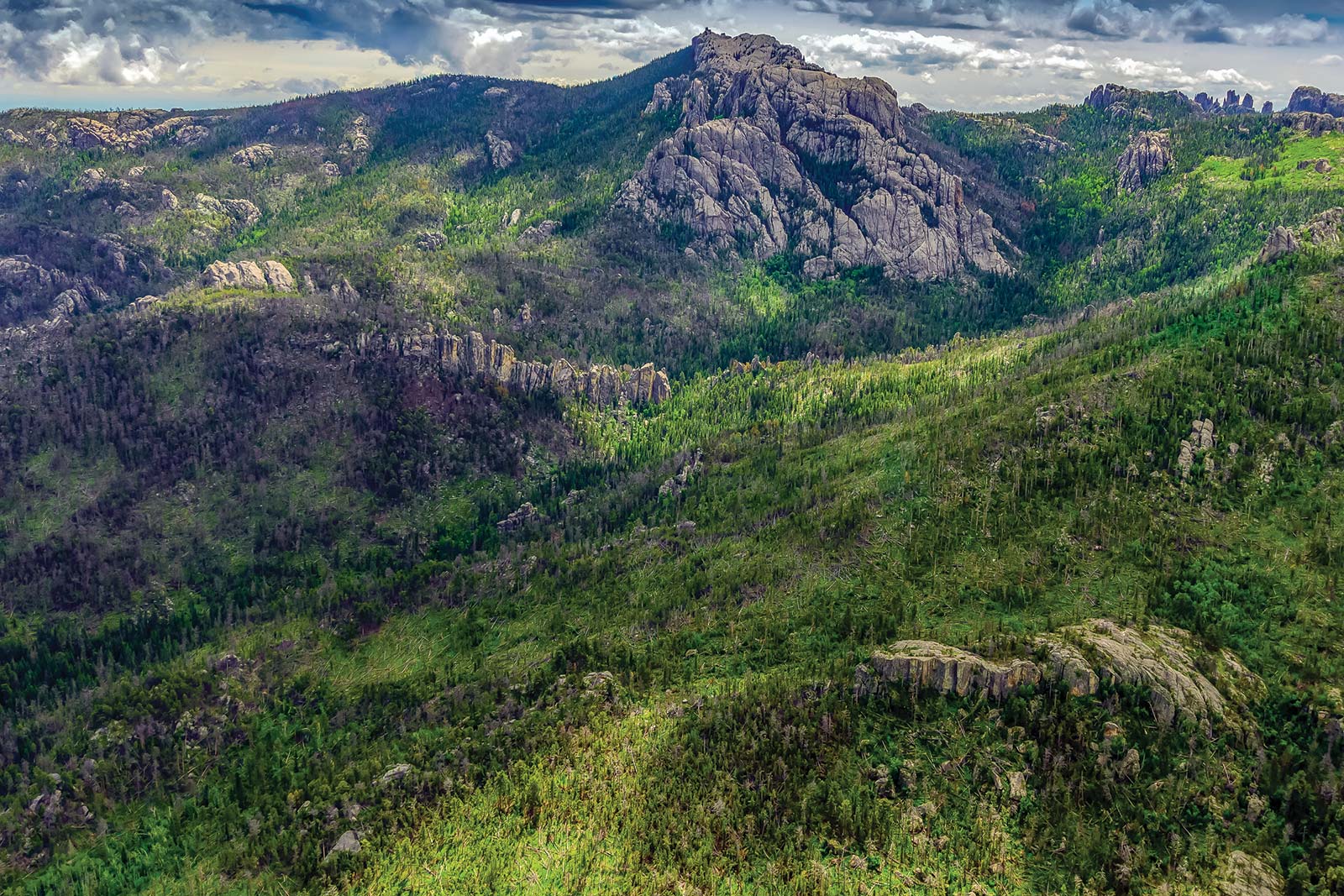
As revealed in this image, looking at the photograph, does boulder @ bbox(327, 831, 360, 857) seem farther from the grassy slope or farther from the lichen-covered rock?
the lichen-covered rock

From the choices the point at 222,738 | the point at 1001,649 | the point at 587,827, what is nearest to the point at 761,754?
the point at 587,827

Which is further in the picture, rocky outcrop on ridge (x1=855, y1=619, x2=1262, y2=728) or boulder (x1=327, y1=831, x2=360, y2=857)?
boulder (x1=327, y1=831, x2=360, y2=857)

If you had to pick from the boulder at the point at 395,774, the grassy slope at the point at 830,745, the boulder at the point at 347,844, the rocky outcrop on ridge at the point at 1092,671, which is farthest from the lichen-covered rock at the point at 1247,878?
the boulder at the point at 395,774

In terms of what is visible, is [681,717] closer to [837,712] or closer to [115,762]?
[837,712]

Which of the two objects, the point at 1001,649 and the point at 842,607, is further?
the point at 842,607

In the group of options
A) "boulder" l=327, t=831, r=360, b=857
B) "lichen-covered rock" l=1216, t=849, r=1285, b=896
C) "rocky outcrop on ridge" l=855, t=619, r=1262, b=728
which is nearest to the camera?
"lichen-covered rock" l=1216, t=849, r=1285, b=896

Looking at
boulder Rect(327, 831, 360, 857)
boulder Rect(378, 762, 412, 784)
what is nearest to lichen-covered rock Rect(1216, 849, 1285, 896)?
boulder Rect(327, 831, 360, 857)

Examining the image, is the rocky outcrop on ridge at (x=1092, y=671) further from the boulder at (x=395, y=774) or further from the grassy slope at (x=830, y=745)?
the boulder at (x=395, y=774)

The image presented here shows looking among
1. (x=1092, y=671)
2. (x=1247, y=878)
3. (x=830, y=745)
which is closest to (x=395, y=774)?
(x=830, y=745)

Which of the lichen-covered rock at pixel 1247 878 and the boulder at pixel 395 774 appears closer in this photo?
the lichen-covered rock at pixel 1247 878
